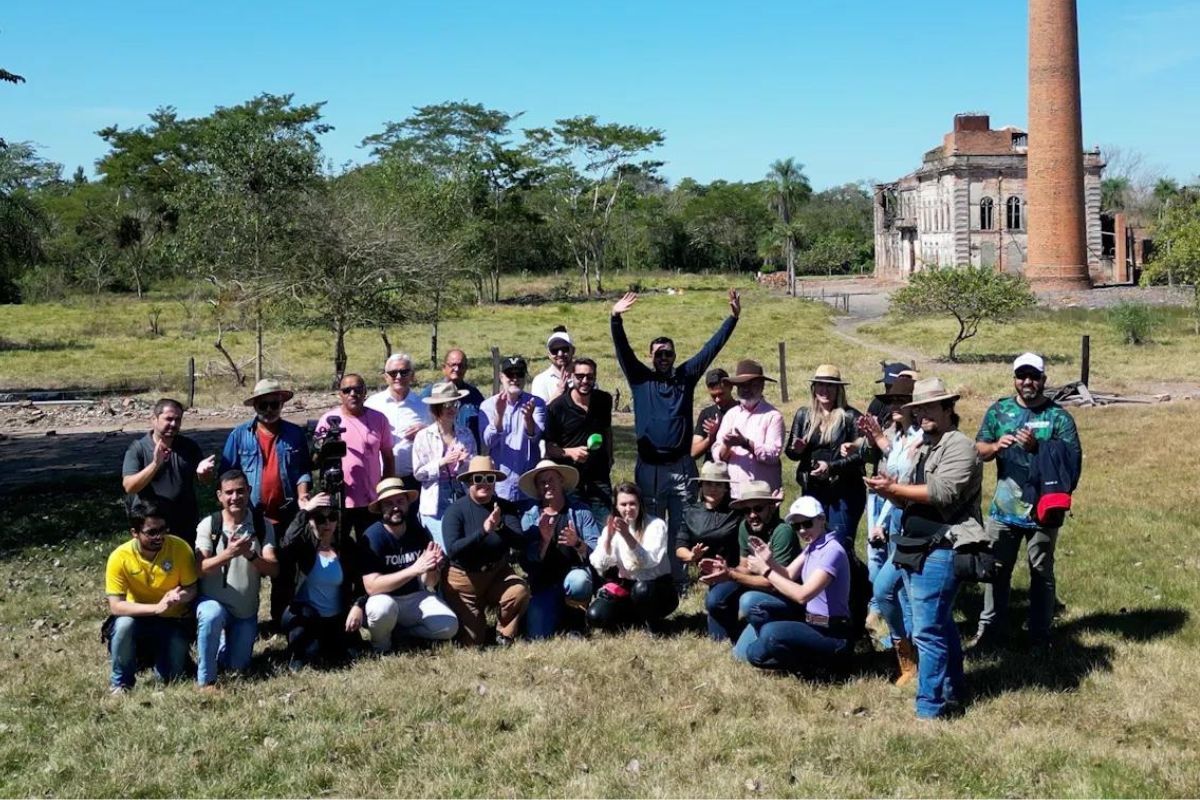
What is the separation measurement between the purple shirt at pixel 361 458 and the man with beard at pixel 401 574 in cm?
41

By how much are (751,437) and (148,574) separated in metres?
3.78

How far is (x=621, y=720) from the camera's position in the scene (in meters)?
6.17

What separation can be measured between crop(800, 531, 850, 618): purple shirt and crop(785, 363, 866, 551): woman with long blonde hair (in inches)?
34.8

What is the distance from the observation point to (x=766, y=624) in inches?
269

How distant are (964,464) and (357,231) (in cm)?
2136

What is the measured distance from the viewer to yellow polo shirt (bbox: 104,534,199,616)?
6680 millimetres

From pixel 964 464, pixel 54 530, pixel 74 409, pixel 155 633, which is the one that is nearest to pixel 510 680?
pixel 155 633

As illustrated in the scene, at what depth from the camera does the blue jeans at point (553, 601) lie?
7.67 meters

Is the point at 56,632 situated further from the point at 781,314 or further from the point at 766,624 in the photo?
the point at 781,314

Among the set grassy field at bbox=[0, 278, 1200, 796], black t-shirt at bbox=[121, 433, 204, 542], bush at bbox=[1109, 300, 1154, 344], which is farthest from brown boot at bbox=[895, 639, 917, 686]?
bush at bbox=[1109, 300, 1154, 344]

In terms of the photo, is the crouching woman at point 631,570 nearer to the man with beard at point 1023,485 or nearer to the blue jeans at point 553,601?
the blue jeans at point 553,601

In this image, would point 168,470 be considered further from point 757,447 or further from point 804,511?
point 804,511

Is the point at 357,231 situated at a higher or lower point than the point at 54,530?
higher

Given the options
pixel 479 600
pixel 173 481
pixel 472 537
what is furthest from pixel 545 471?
pixel 173 481
